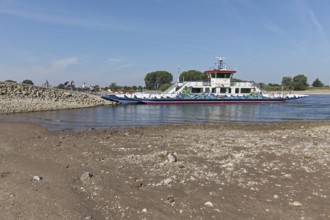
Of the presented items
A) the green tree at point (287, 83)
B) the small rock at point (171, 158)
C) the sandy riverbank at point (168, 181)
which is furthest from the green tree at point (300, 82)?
the small rock at point (171, 158)

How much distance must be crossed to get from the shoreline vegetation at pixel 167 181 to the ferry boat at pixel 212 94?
132ft

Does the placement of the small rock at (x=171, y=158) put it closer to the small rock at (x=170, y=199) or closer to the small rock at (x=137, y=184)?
the small rock at (x=137, y=184)

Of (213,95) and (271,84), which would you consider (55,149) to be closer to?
(213,95)

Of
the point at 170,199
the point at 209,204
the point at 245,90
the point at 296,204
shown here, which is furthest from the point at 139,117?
the point at 245,90

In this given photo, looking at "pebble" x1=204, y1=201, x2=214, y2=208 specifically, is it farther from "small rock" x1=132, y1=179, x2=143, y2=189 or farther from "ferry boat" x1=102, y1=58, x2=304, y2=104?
"ferry boat" x1=102, y1=58, x2=304, y2=104

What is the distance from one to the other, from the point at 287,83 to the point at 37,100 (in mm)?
142299

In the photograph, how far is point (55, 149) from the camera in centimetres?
1225

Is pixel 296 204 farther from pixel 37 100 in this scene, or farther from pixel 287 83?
pixel 287 83

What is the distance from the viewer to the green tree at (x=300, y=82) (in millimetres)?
153250

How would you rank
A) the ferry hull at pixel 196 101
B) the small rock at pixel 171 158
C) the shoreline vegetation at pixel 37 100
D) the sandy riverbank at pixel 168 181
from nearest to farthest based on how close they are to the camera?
the sandy riverbank at pixel 168 181 → the small rock at pixel 171 158 → the shoreline vegetation at pixel 37 100 → the ferry hull at pixel 196 101

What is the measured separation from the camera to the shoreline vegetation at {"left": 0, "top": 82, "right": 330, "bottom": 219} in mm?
6180

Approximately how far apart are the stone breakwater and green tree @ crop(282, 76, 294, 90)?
411 ft

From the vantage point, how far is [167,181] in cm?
775

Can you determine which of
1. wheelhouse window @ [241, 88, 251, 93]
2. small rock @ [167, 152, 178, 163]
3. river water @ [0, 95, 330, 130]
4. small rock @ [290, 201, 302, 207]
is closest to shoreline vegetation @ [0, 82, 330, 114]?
river water @ [0, 95, 330, 130]
